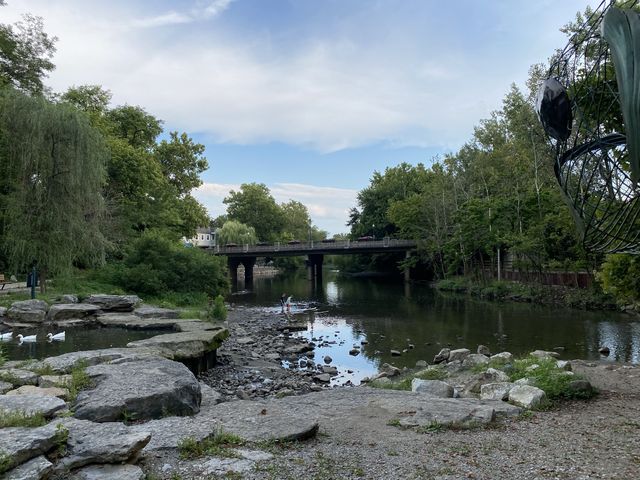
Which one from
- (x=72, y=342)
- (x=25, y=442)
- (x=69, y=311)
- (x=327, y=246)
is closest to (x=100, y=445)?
(x=25, y=442)

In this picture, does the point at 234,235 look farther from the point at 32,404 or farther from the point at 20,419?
the point at 20,419

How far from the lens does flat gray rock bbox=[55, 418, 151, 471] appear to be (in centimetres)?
427

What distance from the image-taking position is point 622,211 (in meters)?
5.37

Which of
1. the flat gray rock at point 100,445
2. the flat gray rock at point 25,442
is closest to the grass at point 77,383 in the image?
the flat gray rock at point 100,445

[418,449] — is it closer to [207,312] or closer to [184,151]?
[207,312]

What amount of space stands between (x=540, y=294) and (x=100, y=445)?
95.7 feet

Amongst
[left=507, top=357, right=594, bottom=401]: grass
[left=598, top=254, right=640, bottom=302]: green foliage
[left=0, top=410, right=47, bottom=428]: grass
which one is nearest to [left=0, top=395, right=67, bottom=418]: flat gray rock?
[left=0, top=410, right=47, bottom=428]: grass

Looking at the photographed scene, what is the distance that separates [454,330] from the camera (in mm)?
20656

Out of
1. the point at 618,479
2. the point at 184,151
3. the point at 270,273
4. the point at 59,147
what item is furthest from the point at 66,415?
the point at 270,273

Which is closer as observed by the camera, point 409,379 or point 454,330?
point 409,379

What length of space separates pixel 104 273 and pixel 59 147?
22.4 ft

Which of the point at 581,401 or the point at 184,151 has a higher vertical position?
the point at 184,151

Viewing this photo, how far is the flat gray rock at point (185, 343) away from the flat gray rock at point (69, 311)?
5.24 metres

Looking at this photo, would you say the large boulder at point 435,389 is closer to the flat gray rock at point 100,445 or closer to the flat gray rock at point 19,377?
the flat gray rock at point 100,445
